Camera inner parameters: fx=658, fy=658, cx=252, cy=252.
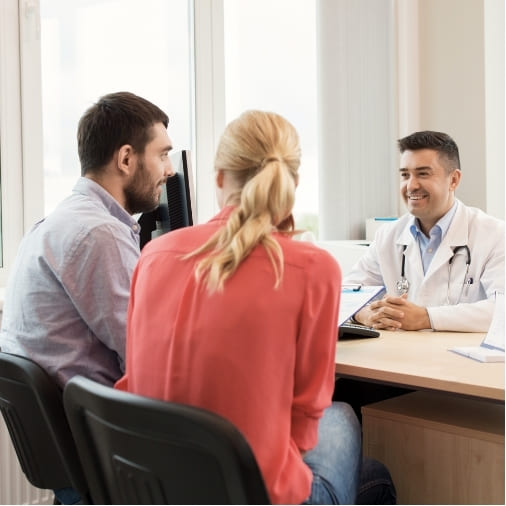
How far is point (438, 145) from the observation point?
244cm

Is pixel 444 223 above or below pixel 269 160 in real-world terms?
below

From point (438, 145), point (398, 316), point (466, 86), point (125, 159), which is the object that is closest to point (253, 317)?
point (125, 159)

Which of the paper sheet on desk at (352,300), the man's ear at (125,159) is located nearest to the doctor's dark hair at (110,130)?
the man's ear at (125,159)

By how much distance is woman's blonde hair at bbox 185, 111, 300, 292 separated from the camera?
3.36 feet

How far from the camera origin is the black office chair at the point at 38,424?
1.23 meters

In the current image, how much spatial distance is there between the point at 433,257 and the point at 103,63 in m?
1.58

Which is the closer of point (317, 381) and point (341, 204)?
point (317, 381)

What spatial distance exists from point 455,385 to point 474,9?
3.10 meters

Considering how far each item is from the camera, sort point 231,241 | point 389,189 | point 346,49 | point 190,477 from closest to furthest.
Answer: point 190,477 → point 231,241 → point 346,49 → point 389,189

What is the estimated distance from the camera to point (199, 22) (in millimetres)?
3109

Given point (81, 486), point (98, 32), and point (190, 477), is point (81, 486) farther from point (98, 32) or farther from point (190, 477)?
point (98, 32)

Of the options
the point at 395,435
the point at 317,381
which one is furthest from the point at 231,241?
the point at 395,435

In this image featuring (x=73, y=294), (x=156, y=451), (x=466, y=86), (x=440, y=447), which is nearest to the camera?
(x=156, y=451)

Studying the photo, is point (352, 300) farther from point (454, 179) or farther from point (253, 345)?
point (454, 179)
